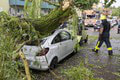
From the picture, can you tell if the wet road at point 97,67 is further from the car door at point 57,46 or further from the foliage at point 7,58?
the foliage at point 7,58

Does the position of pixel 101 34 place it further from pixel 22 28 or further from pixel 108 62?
pixel 22 28

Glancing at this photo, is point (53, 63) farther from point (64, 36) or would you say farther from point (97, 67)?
point (97, 67)

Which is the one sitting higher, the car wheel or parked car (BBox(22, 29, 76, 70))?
parked car (BBox(22, 29, 76, 70))

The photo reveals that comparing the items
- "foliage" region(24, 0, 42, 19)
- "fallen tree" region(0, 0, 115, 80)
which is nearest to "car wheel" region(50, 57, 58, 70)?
"foliage" region(24, 0, 42, 19)

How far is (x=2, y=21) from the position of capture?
2.47 meters

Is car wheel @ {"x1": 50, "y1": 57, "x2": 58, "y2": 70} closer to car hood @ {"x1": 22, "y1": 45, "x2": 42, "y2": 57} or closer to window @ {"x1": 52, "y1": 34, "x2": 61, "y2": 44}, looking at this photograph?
window @ {"x1": 52, "y1": 34, "x2": 61, "y2": 44}

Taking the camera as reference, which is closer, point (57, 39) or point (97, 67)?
point (57, 39)

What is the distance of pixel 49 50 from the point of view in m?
4.67

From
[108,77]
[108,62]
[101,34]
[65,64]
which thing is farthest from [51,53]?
[101,34]

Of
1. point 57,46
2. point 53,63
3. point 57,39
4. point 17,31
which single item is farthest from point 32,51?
point 17,31

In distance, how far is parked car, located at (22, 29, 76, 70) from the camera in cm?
431

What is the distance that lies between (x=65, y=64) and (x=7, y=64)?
12.3 ft

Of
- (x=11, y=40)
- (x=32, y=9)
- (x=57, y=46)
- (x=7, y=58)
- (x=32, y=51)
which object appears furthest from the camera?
(x=57, y=46)

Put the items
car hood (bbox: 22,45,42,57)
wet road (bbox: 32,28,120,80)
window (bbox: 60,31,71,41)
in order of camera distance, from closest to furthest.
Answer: car hood (bbox: 22,45,42,57)
wet road (bbox: 32,28,120,80)
window (bbox: 60,31,71,41)
